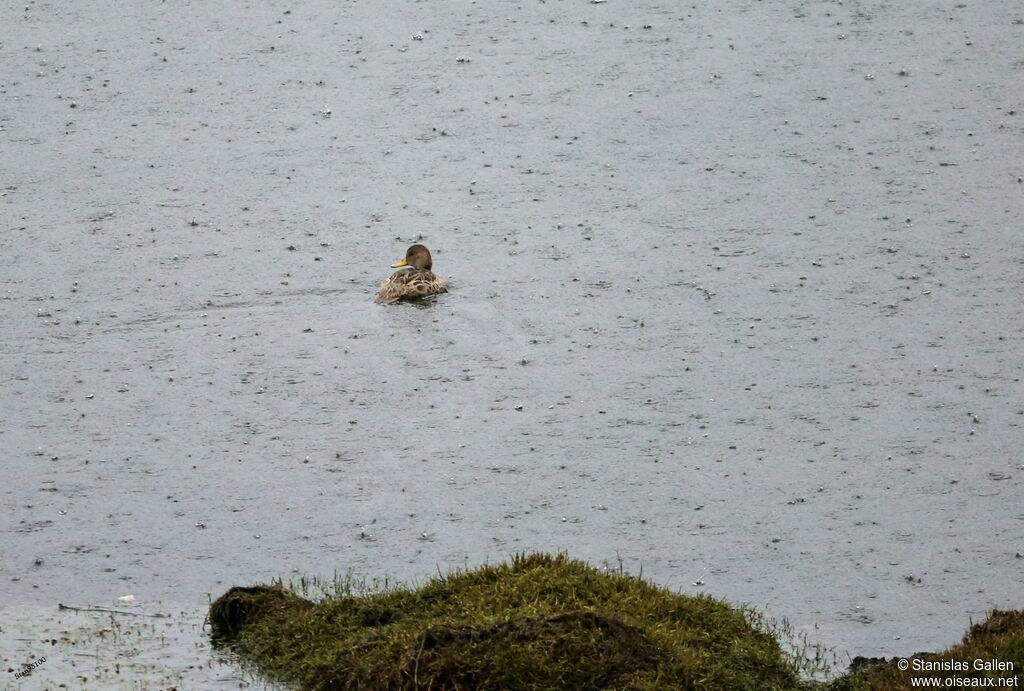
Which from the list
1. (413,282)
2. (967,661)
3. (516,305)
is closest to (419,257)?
(413,282)

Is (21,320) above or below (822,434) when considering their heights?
above

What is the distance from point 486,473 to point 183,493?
1842 millimetres

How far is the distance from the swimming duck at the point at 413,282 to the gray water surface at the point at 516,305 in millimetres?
137

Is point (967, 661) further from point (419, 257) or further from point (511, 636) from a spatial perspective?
point (419, 257)

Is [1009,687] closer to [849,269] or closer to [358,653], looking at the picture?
[358,653]

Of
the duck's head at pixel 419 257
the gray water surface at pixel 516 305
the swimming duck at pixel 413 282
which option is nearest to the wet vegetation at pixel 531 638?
the gray water surface at pixel 516 305

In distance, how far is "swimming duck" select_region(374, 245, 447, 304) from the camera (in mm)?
12039

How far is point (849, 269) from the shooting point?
12312 mm

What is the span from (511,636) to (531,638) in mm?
80

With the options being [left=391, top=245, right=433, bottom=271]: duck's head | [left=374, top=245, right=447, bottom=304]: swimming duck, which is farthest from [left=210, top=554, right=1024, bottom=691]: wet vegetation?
[left=391, top=245, right=433, bottom=271]: duck's head

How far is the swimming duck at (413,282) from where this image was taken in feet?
39.5

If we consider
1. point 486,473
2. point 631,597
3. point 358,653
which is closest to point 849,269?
point 486,473

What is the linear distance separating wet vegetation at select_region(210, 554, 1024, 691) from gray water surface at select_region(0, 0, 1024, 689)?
360 millimetres

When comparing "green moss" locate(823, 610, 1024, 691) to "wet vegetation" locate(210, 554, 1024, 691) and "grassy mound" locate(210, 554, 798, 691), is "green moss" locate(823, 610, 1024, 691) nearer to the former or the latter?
"wet vegetation" locate(210, 554, 1024, 691)
